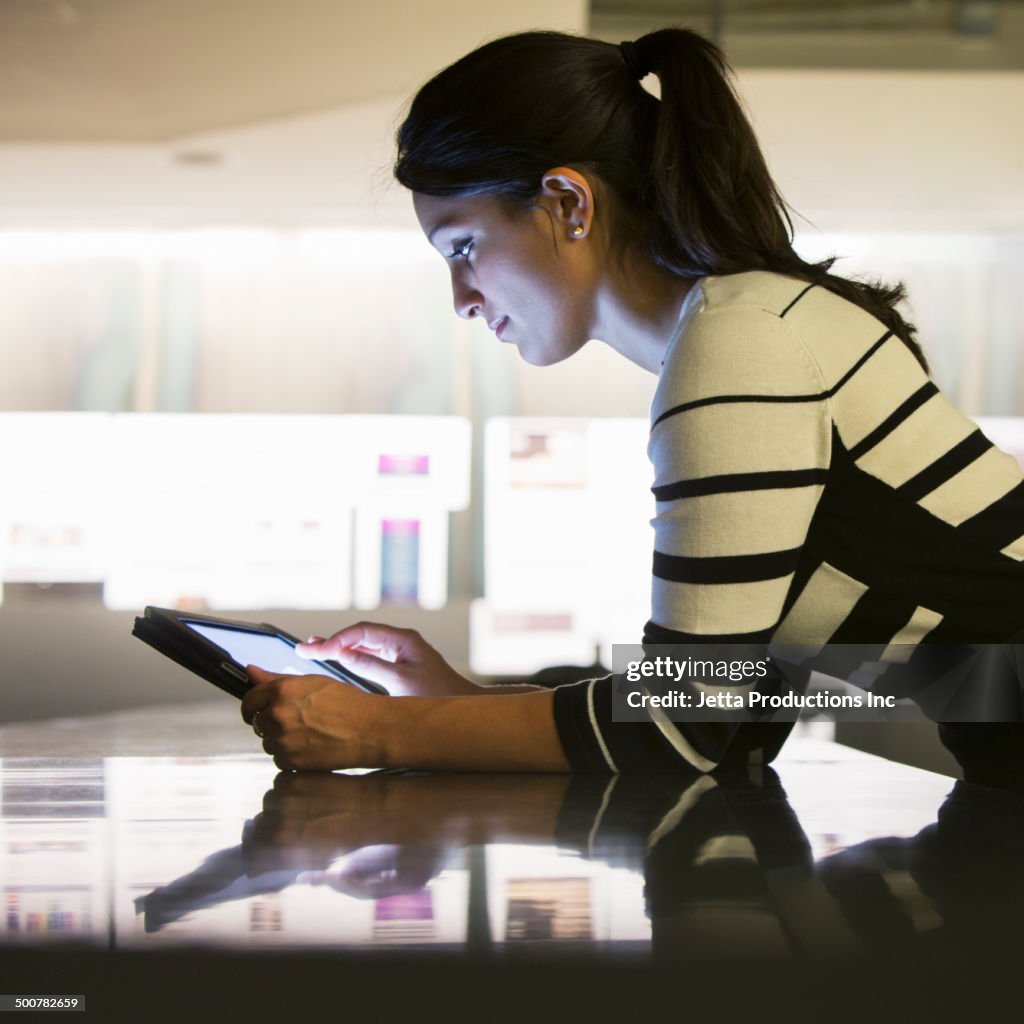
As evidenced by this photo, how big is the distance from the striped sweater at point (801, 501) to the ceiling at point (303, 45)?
2.39 m

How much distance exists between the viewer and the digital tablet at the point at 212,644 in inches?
28.7

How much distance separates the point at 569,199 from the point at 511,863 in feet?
1.91

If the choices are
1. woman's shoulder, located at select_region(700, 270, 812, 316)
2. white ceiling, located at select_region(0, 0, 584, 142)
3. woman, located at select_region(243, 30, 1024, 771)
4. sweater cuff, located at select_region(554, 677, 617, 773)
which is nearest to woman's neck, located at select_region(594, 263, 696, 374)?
woman, located at select_region(243, 30, 1024, 771)

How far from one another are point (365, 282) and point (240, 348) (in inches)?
19.5

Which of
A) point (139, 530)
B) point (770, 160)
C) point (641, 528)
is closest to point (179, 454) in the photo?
point (139, 530)

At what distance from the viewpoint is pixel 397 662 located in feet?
3.18

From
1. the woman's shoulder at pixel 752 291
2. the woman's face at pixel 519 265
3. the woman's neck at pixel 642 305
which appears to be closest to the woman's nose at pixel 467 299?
the woman's face at pixel 519 265

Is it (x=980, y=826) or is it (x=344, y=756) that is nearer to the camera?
(x=980, y=826)

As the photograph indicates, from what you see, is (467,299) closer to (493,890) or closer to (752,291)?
(752,291)

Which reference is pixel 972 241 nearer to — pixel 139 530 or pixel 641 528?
pixel 641 528

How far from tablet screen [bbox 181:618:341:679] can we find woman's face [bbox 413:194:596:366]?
332 millimetres

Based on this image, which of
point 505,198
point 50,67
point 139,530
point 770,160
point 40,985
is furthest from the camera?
point 139,530

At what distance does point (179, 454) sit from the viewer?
392cm

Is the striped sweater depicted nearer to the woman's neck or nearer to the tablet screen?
the woman's neck
